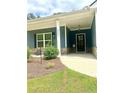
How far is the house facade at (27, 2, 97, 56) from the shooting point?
15.6 m

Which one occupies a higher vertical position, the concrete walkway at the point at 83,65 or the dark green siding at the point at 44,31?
the dark green siding at the point at 44,31

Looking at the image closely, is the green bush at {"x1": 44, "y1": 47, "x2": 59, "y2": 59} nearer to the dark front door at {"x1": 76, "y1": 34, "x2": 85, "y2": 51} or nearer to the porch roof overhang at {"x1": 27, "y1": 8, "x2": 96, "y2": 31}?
the porch roof overhang at {"x1": 27, "y1": 8, "x2": 96, "y2": 31}

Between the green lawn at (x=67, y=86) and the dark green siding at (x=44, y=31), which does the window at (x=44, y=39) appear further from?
the green lawn at (x=67, y=86)

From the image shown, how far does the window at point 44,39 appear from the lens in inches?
766

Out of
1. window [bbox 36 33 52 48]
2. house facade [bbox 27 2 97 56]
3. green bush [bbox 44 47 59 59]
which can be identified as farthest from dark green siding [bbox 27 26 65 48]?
green bush [bbox 44 47 59 59]

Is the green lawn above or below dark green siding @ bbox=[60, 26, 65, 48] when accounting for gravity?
below

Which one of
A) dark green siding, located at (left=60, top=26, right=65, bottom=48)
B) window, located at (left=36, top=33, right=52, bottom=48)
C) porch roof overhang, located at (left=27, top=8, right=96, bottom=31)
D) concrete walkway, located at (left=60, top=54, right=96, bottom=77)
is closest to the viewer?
concrete walkway, located at (left=60, top=54, right=96, bottom=77)

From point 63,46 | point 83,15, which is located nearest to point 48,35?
point 63,46

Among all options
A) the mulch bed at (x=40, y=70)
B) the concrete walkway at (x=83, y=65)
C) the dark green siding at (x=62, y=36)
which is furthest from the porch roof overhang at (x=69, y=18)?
the mulch bed at (x=40, y=70)

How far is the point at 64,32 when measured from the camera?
17.9 m

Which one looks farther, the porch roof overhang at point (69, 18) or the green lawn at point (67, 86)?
the porch roof overhang at point (69, 18)

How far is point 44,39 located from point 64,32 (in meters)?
2.95
